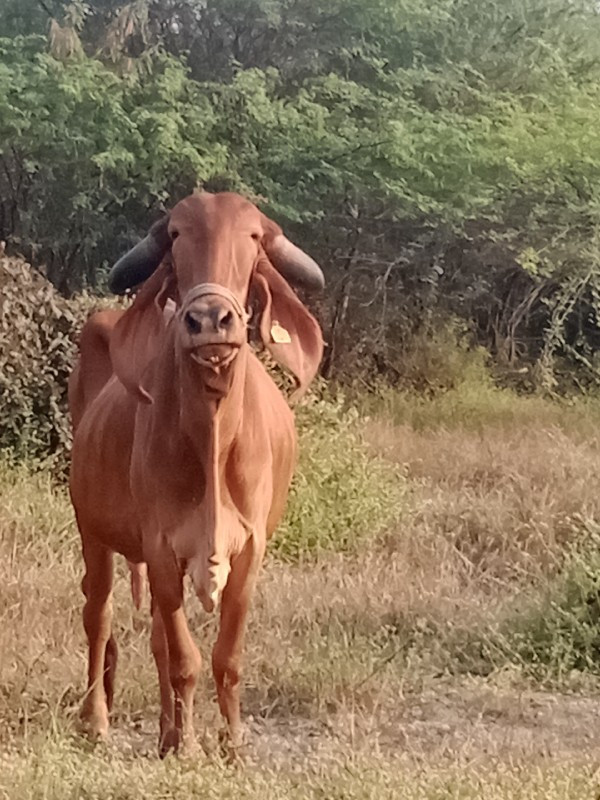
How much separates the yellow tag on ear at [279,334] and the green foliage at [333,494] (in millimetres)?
3869

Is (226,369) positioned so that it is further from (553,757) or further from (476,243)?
(476,243)

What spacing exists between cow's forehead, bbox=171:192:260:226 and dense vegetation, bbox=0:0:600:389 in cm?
915

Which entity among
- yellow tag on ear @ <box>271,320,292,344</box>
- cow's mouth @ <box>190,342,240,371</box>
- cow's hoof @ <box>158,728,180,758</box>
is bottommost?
cow's hoof @ <box>158,728,180,758</box>

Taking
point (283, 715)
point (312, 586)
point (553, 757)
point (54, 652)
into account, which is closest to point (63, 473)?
point (312, 586)

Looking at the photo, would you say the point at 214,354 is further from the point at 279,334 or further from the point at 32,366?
the point at 32,366

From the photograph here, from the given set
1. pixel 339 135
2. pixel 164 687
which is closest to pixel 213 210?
pixel 164 687

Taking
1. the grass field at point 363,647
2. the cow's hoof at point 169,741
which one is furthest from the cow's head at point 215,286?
the grass field at point 363,647

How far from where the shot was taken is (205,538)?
151 inches

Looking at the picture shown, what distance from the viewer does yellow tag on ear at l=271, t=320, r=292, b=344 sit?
398 cm

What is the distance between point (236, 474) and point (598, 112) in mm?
11403

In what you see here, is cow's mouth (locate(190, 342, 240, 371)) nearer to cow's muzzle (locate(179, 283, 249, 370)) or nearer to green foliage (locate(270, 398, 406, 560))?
cow's muzzle (locate(179, 283, 249, 370))

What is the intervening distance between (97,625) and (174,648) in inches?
36.7

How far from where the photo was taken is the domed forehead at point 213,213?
3.70m

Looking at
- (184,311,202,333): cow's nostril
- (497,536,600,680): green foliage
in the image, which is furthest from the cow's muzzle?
(497,536,600,680): green foliage
